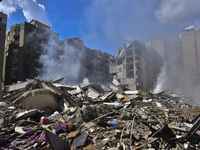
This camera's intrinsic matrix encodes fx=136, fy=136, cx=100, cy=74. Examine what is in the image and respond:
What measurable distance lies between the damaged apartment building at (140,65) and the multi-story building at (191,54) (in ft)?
18.0

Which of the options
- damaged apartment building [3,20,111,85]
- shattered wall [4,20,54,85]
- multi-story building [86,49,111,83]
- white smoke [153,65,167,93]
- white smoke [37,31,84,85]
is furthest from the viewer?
multi-story building [86,49,111,83]

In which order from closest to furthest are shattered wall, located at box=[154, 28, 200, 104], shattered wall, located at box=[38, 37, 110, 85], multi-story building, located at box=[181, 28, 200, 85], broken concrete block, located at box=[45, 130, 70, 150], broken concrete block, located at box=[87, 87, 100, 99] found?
broken concrete block, located at box=[45, 130, 70, 150]
broken concrete block, located at box=[87, 87, 100, 99]
shattered wall, located at box=[154, 28, 200, 104]
multi-story building, located at box=[181, 28, 200, 85]
shattered wall, located at box=[38, 37, 110, 85]

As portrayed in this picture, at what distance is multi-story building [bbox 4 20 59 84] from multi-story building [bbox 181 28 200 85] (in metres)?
31.2

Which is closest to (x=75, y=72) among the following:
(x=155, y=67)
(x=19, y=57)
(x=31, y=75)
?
(x=31, y=75)

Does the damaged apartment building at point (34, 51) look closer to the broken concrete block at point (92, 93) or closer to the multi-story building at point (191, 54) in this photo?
the multi-story building at point (191, 54)

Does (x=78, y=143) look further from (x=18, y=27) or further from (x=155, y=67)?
(x=18, y=27)

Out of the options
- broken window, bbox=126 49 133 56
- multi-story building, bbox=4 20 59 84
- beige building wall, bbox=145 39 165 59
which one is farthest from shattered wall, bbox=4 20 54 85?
beige building wall, bbox=145 39 165 59

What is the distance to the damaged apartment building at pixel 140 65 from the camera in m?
31.2

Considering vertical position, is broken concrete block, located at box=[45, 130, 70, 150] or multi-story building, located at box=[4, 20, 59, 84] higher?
multi-story building, located at box=[4, 20, 59, 84]

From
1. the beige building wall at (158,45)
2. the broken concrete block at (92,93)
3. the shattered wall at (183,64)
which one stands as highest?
the beige building wall at (158,45)

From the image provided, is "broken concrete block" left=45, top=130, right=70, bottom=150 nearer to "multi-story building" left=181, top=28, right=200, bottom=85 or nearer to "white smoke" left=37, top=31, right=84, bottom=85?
"multi-story building" left=181, top=28, right=200, bottom=85

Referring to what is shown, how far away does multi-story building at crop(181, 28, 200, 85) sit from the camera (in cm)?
2550

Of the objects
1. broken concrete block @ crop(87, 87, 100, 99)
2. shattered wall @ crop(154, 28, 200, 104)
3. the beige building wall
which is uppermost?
the beige building wall

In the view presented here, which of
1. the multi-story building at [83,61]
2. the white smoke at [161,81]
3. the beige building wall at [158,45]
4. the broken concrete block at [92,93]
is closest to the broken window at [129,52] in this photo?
the beige building wall at [158,45]
